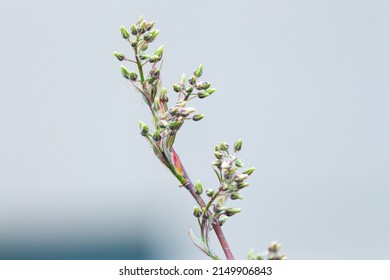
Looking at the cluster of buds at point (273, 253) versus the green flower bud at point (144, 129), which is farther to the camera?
the green flower bud at point (144, 129)

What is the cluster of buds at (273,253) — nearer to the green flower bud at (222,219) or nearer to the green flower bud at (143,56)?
the green flower bud at (222,219)

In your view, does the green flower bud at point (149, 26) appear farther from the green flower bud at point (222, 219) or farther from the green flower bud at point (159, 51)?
the green flower bud at point (222, 219)

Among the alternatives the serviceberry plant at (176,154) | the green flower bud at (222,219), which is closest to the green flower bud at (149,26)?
the serviceberry plant at (176,154)

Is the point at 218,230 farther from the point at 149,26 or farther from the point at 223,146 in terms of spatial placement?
the point at 149,26

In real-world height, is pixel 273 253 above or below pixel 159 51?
below

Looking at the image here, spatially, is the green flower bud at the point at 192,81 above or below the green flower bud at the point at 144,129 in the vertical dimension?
above

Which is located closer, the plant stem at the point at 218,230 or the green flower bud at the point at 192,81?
the plant stem at the point at 218,230

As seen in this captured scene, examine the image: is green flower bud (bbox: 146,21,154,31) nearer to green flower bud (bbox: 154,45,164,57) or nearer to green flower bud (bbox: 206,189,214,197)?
green flower bud (bbox: 154,45,164,57)

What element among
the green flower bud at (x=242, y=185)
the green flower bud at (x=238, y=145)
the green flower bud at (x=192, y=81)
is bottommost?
the green flower bud at (x=242, y=185)

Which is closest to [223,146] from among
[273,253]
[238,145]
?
[238,145]

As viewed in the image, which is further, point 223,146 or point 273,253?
point 223,146

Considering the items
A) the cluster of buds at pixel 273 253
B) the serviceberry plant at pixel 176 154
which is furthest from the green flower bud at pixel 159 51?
the cluster of buds at pixel 273 253
